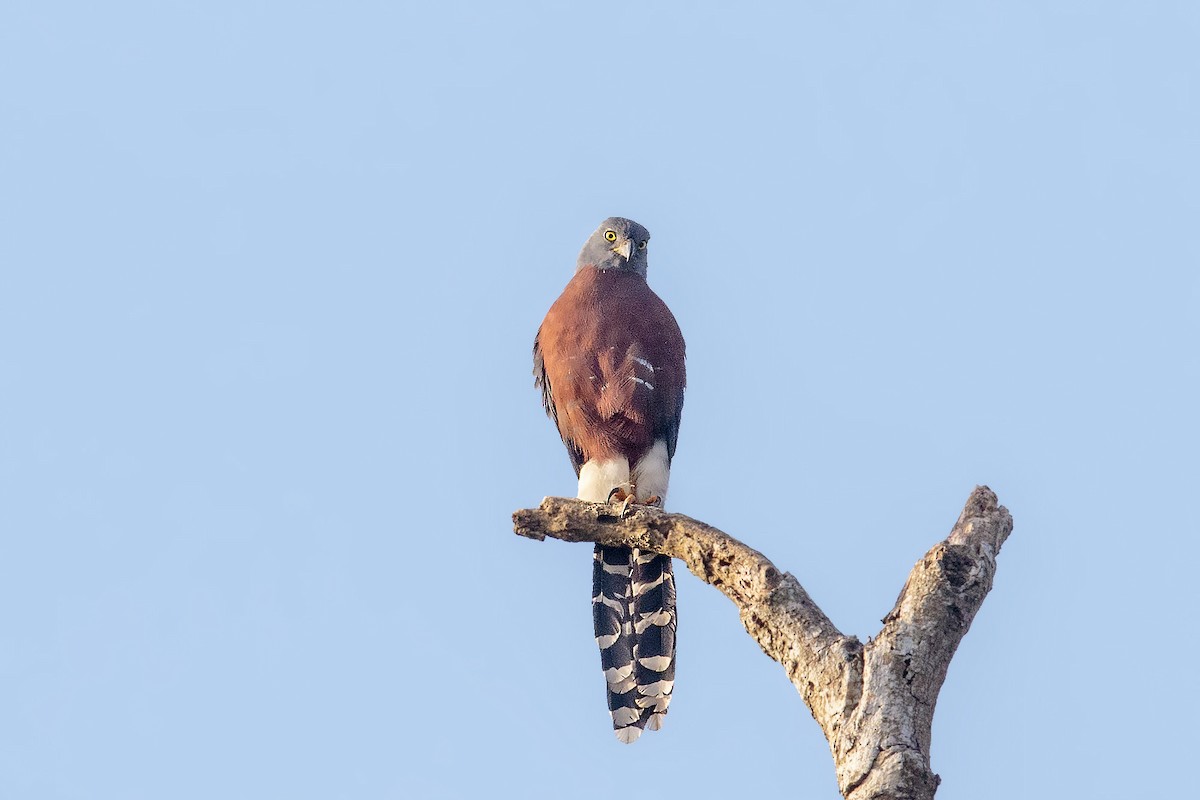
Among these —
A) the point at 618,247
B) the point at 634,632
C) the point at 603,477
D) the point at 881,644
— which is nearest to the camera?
the point at 881,644

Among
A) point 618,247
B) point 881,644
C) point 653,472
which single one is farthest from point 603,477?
point 881,644

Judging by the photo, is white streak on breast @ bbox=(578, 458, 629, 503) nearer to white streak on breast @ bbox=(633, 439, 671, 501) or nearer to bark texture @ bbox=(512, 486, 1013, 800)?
white streak on breast @ bbox=(633, 439, 671, 501)

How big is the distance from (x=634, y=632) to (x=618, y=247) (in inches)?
114

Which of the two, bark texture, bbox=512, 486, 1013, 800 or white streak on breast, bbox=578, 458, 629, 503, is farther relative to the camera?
white streak on breast, bbox=578, 458, 629, 503

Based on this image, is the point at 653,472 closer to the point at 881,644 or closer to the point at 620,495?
the point at 620,495

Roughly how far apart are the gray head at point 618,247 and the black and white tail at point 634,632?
2245 millimetres

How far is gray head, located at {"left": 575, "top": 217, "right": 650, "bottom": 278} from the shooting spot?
894 centimetres

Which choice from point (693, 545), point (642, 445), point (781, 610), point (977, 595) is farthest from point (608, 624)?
point (977, 595)

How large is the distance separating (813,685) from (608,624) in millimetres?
Result: 2556

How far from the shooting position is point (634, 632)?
7473mm

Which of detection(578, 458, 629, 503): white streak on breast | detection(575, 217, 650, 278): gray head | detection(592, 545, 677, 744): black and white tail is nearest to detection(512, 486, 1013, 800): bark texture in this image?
detection(592, 545, 677, 744): black and white tail

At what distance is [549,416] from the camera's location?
852 cm

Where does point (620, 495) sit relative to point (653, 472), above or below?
below

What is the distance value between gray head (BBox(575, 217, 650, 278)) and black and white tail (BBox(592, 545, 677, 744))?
88.4 inches
